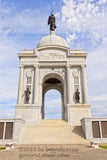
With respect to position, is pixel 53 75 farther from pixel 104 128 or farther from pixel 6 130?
pixel 104 128

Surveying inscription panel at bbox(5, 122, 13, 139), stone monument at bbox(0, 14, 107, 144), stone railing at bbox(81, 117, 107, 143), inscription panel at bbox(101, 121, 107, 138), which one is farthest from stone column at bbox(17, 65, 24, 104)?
inscription panel at bbox(101, 121, 107, 138)

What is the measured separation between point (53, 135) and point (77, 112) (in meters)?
8.57

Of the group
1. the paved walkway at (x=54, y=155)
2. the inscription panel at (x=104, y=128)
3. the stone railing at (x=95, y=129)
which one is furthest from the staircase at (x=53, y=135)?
the paved walkway at (x=54, y=155)

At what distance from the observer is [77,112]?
25.5 metres

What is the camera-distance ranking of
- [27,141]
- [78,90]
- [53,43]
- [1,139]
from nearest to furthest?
[27,141]
[1,139]
[78,90]
[53,43]

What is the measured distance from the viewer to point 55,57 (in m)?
30.3

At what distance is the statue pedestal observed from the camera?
2481 cm

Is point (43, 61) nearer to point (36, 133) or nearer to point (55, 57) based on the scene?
point (55, 57)

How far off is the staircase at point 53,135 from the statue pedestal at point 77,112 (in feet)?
14.2

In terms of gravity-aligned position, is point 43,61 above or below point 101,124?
above

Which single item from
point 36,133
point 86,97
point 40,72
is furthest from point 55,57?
point 36,133

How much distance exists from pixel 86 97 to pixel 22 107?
12.4 m

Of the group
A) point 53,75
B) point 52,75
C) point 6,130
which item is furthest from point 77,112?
point 6,130

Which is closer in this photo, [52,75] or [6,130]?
[6,130]
